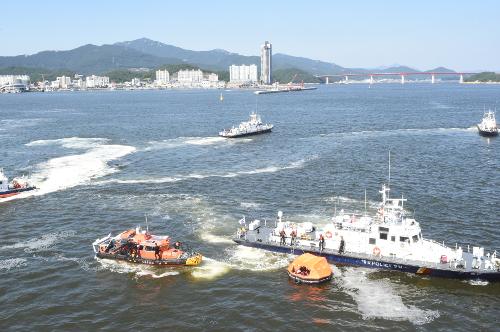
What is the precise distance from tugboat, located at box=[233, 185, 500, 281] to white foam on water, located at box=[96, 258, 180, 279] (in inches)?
363

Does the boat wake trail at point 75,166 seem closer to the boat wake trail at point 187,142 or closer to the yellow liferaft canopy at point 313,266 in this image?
the boat wake trail at point 187,142

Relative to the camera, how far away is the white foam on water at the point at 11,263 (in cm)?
4789

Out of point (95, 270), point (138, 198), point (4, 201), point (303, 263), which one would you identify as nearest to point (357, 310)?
point (303, 263)

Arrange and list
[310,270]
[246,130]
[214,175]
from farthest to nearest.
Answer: [246,130] → [214,175] → [310,270]

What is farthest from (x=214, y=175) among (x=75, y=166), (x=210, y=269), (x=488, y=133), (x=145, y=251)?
(x=488, y=133)

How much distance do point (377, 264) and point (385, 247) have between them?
74.1 inches

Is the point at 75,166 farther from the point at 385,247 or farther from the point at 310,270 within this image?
the point at 385,247

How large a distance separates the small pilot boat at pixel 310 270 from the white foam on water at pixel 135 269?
11.2 metres

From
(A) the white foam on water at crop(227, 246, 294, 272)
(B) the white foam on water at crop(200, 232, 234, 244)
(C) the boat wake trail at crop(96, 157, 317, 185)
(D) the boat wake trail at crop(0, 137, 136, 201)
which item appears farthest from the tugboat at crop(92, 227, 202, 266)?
(C) the boat wake trail at crop(96, 157, 317, 185)

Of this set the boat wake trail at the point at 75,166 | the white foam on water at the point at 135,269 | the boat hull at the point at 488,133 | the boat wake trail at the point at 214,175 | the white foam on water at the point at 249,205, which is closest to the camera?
the white foam on water at the point at 135,269

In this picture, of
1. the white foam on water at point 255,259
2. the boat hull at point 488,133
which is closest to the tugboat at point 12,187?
the white foam on water at point 255,259

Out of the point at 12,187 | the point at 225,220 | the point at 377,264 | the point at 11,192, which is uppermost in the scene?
the point at 12,187

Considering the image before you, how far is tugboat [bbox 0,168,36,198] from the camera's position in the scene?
72938mm

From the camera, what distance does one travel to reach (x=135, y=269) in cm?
4719
